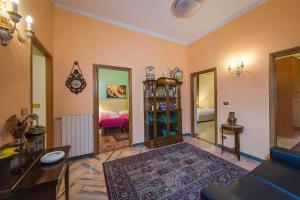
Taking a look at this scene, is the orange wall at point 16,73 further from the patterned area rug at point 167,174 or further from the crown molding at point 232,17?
the crown molding at point 232,17

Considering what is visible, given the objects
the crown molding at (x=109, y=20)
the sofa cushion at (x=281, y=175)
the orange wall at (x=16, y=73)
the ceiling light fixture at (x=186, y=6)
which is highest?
the crown molding at (x=109, y=20)

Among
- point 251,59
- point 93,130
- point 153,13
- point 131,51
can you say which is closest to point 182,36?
point 153,13

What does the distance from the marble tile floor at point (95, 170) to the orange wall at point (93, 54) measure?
2.00ft

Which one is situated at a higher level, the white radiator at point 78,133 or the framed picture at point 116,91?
the framed picture at point 116,91

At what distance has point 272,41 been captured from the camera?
7.81ft

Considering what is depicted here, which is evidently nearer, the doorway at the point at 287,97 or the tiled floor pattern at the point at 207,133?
the doorway at the point at 287,97

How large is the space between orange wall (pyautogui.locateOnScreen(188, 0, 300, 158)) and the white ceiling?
0.94ft

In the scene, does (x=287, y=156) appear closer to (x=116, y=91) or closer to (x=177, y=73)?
(x=177, y=73)

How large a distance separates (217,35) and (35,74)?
428 centimetres

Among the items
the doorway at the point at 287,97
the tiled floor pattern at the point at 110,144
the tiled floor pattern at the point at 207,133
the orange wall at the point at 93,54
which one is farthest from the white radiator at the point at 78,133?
the doorway at the point at 287,97

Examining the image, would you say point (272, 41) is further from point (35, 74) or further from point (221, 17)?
point (35, 74)

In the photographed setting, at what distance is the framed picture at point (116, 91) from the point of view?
590cm

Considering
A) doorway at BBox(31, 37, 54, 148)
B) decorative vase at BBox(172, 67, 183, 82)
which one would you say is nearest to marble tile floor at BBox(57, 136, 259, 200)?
doorway at BBox(31, 37, 54, 148)

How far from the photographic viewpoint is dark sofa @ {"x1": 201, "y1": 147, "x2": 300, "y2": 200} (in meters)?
0.96
